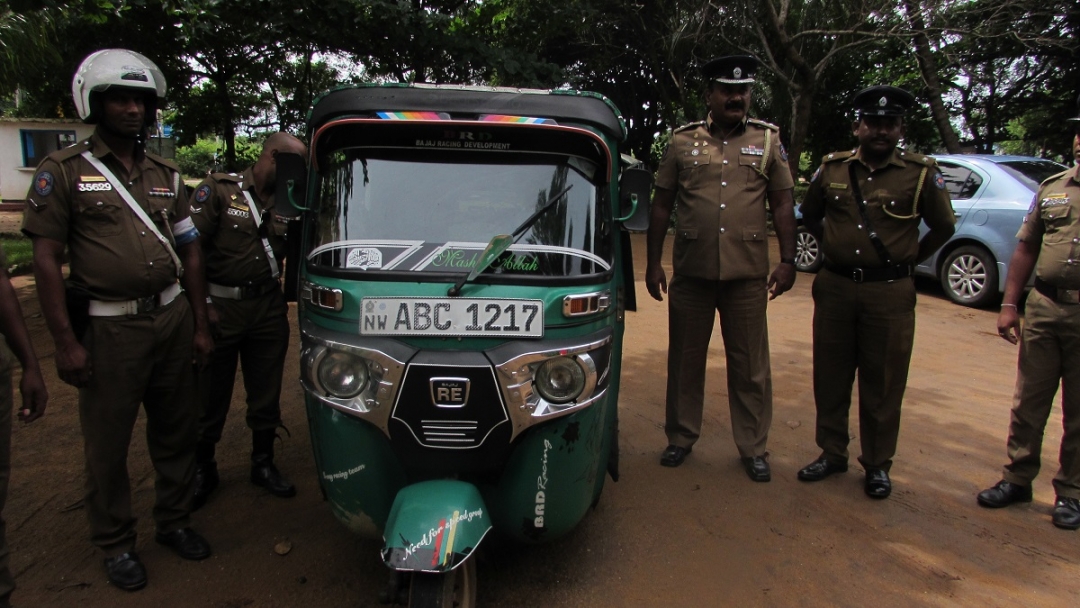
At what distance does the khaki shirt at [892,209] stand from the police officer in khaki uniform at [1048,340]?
→ 0.44 meters

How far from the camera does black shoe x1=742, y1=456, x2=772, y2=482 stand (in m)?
4.14

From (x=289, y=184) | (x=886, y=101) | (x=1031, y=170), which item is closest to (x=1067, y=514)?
(x=886, y=101)

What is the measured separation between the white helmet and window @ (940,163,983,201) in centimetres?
814

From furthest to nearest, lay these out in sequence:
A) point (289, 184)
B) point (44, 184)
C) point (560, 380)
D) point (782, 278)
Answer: point (782, 278) → point (289, 184) → point (44, 184) → point (560, 380)

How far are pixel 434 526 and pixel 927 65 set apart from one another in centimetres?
1341

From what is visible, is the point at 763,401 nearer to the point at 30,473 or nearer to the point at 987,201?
the point at 30,473

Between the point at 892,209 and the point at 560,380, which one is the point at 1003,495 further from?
the point at 560,380

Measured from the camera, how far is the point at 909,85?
57.9 ft

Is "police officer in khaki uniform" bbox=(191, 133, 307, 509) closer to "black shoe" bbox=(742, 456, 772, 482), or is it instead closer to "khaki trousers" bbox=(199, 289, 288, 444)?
"khaki trousers" bbox=(199, 289, 288, 444)

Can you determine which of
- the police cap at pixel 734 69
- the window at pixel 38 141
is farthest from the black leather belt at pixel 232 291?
the window at pixel 38 141

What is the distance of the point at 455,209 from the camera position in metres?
2.88

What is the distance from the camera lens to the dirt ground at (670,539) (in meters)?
3.05

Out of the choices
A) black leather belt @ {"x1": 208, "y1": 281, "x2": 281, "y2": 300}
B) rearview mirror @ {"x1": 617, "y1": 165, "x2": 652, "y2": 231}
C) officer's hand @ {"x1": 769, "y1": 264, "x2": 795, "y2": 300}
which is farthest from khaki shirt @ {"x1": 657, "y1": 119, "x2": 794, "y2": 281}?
black leather belt @ {"x1": 208, "y1": 281, "x2": 281, "y2": 300}

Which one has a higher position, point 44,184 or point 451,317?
point 44,184
